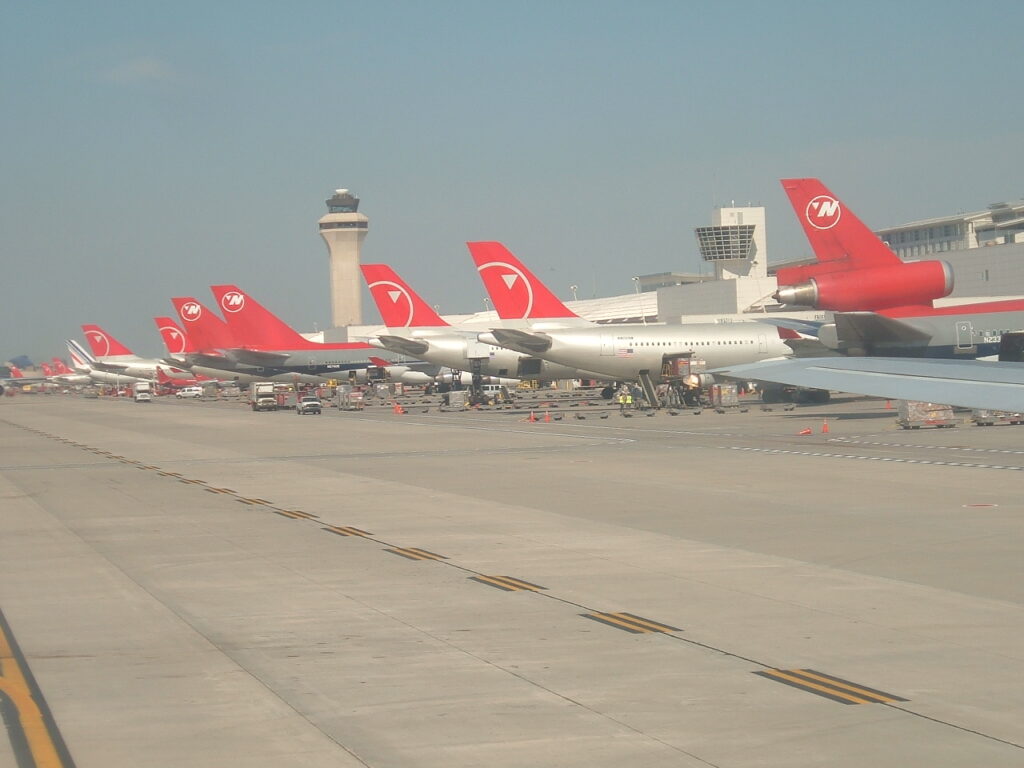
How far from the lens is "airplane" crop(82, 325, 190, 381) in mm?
179125

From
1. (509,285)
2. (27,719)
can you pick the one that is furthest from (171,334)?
(27,719)

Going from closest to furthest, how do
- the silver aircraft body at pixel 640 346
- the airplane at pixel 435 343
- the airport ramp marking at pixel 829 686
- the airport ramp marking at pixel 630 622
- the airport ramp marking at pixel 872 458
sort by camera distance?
1. the airport ramp marking at pixel 829 686
2. the airport ramp marking at pixel 630 622
3. the airport ramp marking at pixel 872 458
4. the silver aircraft body at pixel 640 346
5. the airplane at pixel 435 343

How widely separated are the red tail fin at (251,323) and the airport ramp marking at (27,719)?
107 m

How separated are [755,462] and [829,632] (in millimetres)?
21503

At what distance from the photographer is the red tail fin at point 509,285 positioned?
73.8m

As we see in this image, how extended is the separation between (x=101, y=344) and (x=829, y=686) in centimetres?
19972

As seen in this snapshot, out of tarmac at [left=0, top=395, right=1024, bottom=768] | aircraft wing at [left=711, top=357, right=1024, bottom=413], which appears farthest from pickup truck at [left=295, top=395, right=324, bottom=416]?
aircraft wing at [left=711, top=357, right=1024, bottom=413]

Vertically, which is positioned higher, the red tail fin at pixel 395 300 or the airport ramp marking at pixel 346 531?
the red tail fin at pixel 395 300

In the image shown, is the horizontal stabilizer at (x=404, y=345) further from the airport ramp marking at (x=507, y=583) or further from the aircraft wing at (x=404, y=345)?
→ the airport ramp marking at (x=507, y=583)

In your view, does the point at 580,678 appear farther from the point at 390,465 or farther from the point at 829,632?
the point at 390,465

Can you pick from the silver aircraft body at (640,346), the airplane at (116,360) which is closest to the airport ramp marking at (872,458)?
the silver aircraft body at (640,346)

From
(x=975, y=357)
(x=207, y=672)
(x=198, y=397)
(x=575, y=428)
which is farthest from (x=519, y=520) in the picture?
(x=198, y=397)

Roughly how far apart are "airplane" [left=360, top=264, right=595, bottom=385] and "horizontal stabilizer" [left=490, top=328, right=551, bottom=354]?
4.90 meters

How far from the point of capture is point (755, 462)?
33781 millimetres
